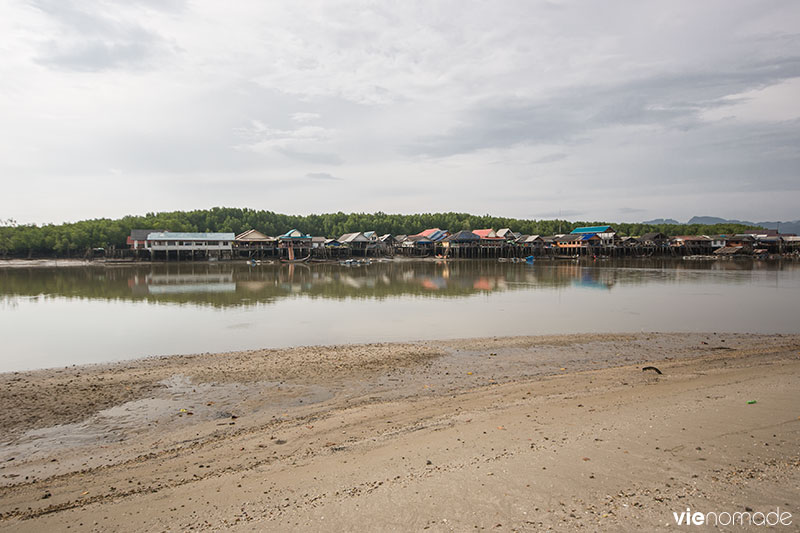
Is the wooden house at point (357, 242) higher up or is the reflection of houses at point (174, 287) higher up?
the wooden house at point (357, 242)

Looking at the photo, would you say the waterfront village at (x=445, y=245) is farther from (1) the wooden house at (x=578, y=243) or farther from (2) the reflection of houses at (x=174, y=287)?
(2) the reflection of houses at (x=174, y=287)

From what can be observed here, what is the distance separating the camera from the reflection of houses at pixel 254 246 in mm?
62500

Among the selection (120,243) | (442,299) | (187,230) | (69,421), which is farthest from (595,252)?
(69,421)

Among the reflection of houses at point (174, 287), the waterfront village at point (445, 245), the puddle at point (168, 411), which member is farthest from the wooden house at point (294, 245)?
the puddle at point (168, 411)

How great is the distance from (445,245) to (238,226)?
122 feet

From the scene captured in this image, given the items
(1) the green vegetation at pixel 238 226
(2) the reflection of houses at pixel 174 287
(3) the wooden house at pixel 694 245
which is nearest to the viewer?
(2) the reflection of houses at pixel 174 287

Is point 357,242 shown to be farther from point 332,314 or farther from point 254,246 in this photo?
point 332,314

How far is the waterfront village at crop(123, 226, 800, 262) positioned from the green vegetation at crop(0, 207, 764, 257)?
597 centimetres

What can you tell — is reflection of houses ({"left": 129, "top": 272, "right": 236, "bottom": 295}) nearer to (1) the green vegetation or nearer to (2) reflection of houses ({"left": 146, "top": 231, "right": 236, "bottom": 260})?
(2) reflection of houses ({"left": 146, "top": 231, "right": 236, "bottom": 260})

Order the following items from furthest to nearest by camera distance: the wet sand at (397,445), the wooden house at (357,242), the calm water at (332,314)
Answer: the wooden house at (357,242), the calm water at (332,314), the wet sand at (397,445)

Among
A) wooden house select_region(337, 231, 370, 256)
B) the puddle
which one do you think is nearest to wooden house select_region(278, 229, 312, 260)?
wooden house select_region(337, 231, 370, 256)

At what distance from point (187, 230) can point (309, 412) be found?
73677 millimetres

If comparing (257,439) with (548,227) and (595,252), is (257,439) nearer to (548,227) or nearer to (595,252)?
(595,252)

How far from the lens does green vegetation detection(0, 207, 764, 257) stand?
5738 cm
